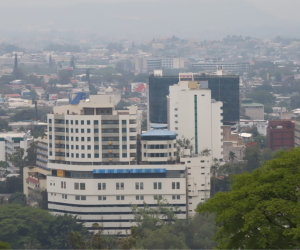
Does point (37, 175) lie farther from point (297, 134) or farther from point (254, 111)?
point (254, 111)

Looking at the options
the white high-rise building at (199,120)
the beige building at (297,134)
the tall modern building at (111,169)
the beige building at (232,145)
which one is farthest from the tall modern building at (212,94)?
the tall modern building at (111,169)

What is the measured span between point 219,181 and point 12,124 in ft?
92.8

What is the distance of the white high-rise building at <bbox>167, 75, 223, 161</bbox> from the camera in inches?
1695

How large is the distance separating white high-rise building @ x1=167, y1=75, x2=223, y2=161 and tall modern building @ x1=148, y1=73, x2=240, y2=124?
48.7 ft

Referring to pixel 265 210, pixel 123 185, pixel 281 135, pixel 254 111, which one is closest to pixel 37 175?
pixel 123 185

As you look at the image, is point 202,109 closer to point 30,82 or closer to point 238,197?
point 238,197

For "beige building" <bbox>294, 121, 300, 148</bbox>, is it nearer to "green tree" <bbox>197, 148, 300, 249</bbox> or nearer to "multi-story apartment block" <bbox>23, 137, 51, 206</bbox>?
"multi-story apartment block" <bbox>23, 137, 51, 206</bbox>

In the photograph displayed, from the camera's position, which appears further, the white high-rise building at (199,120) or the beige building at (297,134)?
the beige building at (297,134)

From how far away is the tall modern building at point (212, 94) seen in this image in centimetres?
5991

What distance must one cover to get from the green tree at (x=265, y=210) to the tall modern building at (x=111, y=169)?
17505mm

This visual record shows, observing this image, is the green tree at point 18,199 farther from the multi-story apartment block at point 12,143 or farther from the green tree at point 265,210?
the green tree at point 265,210

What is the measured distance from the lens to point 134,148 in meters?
34.9

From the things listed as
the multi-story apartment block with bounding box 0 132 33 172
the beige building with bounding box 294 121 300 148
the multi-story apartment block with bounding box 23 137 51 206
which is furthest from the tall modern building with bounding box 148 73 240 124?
the multi-story apartment block with bounding box 23 137 51 206

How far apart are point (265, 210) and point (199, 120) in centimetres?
2860
